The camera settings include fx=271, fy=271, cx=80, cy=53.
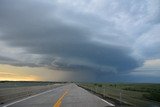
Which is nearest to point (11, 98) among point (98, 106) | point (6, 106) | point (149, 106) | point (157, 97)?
point (6, 106)

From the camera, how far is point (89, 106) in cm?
1827

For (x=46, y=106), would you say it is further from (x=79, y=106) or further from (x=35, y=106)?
(x=79, y=106)

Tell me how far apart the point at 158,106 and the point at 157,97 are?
22.1 ft

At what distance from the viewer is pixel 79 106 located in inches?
720

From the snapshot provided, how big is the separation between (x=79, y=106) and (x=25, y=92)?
56.7 ft

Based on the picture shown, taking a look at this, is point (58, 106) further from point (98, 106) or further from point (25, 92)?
point (25, 92)

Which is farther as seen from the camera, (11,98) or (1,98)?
(11,98)

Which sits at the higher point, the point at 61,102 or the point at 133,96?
the point at 133,96

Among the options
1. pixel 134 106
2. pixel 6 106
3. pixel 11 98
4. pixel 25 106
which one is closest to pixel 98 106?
pixel 134 106

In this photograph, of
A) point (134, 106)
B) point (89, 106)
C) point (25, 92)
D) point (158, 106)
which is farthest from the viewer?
point (25, 92)

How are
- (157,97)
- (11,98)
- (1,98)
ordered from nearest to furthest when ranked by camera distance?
(157,97) → (1,98) → (11,98)

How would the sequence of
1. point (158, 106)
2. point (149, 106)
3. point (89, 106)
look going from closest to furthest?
point (158, 106) → point (149, 106) → point (89, 106)

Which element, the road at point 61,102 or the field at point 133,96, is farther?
the road at point 61,102

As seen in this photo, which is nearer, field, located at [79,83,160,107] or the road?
field, located at [79,83,160,107]
